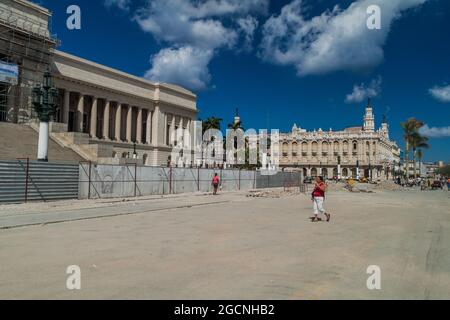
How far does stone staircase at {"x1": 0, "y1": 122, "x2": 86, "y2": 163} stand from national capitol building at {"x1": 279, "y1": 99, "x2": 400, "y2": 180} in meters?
94.2

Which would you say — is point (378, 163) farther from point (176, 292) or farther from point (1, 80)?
point (176, 292)

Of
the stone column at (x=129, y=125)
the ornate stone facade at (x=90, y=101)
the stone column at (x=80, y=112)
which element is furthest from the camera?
the stone column at (x=129, y=125)

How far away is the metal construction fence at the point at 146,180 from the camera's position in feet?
82.9

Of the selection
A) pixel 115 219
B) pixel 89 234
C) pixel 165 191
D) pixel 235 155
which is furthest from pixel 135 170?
pixel 235 155

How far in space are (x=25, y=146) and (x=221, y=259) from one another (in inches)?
1077

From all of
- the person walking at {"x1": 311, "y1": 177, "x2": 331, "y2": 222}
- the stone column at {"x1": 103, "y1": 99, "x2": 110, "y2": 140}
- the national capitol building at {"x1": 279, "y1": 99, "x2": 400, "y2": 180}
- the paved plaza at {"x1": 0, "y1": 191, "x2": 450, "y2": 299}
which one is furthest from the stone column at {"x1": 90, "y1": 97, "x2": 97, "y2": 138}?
the national capitol building at {"x1": 279, "y1": 99, "x2": 400, "y2": 180}

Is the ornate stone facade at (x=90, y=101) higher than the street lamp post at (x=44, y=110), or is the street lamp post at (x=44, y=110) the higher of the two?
the ornate stone facade at (x=90, y=101)

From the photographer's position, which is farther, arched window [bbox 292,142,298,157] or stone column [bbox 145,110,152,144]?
arched window [bbox 292,142,298,157]

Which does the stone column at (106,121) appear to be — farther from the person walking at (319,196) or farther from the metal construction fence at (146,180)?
the person walking at (319,196)

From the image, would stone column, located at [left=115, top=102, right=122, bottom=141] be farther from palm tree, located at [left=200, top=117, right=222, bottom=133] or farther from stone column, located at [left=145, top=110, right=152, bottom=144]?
palm tree, located at [left=200, top=117, right=222, bottom=133]

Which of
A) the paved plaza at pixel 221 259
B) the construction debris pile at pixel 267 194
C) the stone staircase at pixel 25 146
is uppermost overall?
the stone staircase at pixel 25 146

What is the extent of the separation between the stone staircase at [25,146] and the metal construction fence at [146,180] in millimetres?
6196

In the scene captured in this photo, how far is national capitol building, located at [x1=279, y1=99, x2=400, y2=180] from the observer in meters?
121

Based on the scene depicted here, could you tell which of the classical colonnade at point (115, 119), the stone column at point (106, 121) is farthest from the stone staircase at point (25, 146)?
the stone column at point (106, 121)
